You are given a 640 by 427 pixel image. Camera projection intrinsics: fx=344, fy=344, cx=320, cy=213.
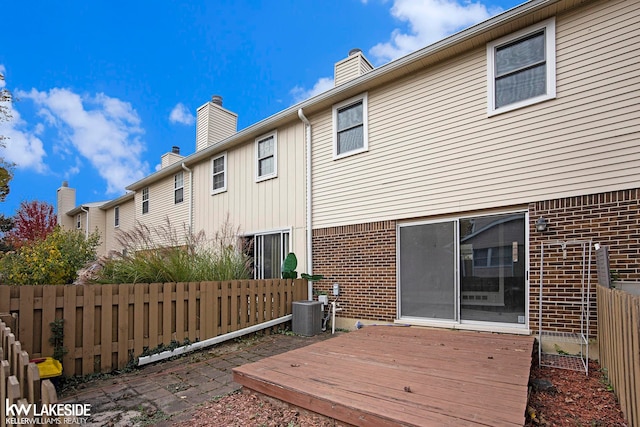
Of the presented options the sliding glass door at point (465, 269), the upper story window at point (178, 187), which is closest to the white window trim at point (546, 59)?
the sliding glass door at point (465, 269)

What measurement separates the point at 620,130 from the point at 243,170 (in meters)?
8.12

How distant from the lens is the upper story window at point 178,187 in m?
12.6

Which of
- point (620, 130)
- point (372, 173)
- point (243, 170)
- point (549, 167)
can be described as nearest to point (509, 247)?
point (549, 167)

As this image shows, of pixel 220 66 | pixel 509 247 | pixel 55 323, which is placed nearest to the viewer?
pixel 55 323

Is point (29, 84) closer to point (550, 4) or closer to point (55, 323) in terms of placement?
point (55, 323)

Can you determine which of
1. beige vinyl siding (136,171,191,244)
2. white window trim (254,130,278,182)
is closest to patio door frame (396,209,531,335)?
white window trim (254,130,278,182)

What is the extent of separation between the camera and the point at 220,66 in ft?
57.2

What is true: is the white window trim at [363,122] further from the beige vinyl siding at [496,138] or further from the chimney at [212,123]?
the chimney at [212,123]

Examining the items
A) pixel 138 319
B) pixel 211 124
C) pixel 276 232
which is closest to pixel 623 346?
pixel 138 319

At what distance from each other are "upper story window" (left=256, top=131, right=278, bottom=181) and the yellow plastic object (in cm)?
593

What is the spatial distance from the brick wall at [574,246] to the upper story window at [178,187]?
1112 centimetres

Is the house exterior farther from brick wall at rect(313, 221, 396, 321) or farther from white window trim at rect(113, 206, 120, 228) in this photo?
white window trim at rect(113, 206, 120, 228)

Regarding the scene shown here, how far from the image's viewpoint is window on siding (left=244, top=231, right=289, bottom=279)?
8477 mm

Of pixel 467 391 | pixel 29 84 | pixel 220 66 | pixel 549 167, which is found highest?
pixel 220 66
